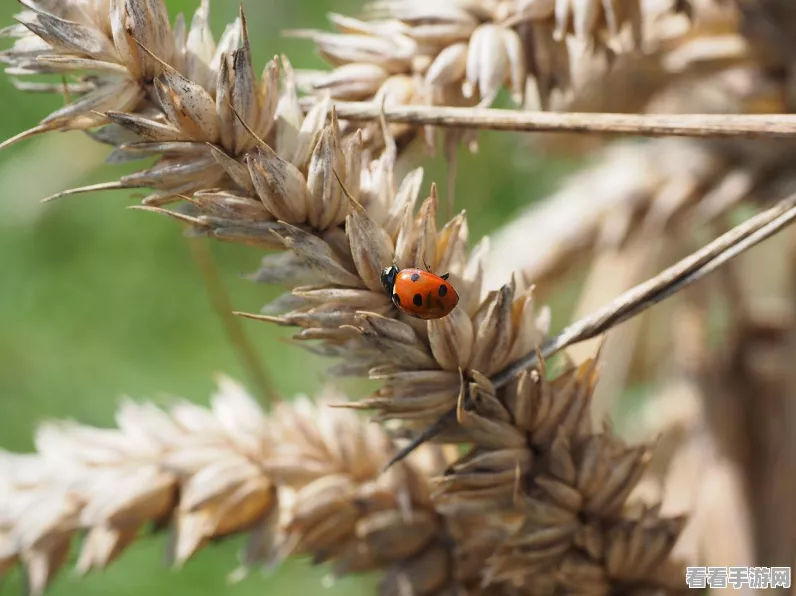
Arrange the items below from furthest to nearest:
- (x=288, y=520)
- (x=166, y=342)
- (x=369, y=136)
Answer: (x=166, y=342) < (x=288, y=520) < (x=369, y=136)

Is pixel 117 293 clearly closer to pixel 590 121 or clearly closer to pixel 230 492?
pixel 230 492

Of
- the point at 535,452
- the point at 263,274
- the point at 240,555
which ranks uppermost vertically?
the point at 263,274

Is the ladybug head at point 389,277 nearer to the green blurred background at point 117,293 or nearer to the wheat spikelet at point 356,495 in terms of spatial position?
the wheat spikelet at point 356,495

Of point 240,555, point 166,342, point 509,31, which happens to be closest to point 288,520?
point 240,555

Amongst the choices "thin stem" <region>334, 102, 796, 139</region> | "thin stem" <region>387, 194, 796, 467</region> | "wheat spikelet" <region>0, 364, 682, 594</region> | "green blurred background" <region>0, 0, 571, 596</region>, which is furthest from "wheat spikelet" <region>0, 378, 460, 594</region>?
"green blurred background" <region>0, 0, 571, 596</region>

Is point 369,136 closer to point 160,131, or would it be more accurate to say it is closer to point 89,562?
point 160,131

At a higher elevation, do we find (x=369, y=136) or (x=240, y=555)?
(x=369, y=136)

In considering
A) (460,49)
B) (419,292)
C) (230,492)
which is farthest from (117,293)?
(419,292)

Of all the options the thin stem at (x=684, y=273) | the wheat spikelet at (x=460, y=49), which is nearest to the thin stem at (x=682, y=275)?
the thin stem at (x=684, y=273)
